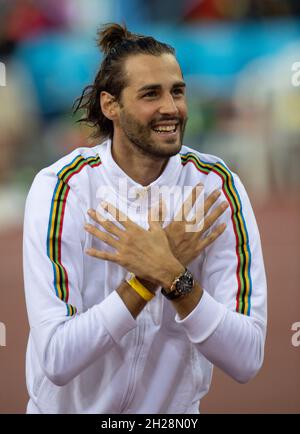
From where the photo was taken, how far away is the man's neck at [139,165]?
8.54 feet

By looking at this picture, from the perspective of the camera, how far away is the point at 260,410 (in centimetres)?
418

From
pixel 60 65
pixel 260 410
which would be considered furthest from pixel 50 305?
pixel 60 65

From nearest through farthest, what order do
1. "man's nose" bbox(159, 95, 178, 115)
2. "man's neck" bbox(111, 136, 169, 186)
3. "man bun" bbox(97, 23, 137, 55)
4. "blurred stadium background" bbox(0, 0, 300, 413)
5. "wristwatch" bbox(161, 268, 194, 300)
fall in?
"wristwatch" bbox(161, 268, 194, 300) < "man's nose" bbox(159, 95, 178, 115) < "man's neck" bbox(111, 136, 169, 186) < "man bun" bbox(97, 23, 137, 55) < "blurred stadium background" bbox(0, 0, 300, 413)

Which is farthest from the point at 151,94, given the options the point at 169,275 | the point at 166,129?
the point at 169,275

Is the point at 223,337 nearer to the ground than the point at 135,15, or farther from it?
nearer to the ground

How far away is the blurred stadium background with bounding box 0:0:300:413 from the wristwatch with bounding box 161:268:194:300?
20.5 ft

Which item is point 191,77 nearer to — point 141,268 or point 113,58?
point 113,58

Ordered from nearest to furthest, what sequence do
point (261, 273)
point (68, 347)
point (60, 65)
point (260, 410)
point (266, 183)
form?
point (68, 347), point (261, 273), point (260, 410), point (60, 65), point (266, 183)

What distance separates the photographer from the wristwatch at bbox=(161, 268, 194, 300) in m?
2.28

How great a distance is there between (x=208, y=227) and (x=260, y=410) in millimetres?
2054

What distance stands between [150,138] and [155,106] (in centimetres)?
10

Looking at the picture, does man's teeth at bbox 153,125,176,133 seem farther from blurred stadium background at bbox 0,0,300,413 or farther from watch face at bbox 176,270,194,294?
blurred stadium background at bbox 0,0,300,413

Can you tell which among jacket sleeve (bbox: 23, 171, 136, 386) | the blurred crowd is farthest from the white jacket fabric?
the blurred crowd

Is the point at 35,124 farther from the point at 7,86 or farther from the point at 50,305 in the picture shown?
the point at 50,305
